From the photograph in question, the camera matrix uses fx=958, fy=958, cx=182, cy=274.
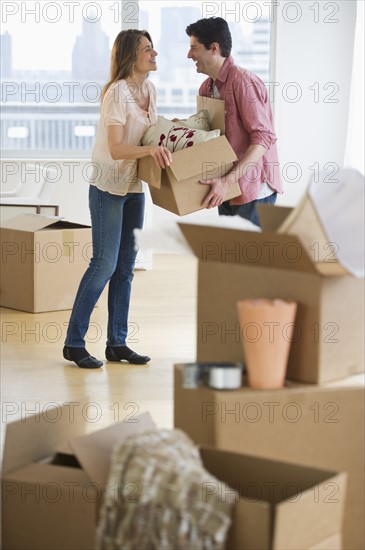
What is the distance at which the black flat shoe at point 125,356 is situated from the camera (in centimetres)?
397

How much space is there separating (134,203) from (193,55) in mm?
611

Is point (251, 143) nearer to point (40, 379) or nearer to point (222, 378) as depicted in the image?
point (40, 379)

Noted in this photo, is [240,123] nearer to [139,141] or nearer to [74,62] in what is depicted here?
[139,141]

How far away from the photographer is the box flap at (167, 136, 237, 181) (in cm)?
328

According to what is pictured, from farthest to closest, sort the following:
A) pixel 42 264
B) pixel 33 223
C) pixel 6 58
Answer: pixel 6 58, pixel 33 223, pixel 42 264

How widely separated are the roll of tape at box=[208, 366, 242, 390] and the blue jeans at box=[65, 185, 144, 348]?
1.68m

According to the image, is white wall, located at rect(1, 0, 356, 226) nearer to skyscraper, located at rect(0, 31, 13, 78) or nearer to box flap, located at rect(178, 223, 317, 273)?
skyscraper, located at rect(0, 31, 13, 78)

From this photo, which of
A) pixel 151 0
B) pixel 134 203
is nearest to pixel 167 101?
pixel 151 0

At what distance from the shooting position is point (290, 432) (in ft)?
6.94

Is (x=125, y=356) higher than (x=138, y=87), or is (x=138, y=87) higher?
(x=138, y=87)

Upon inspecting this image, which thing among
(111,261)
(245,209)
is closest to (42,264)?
(111,261)

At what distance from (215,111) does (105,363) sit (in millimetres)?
1162

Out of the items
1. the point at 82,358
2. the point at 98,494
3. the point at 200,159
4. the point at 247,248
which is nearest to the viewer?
the point at 98,494

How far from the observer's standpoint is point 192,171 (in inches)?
131
